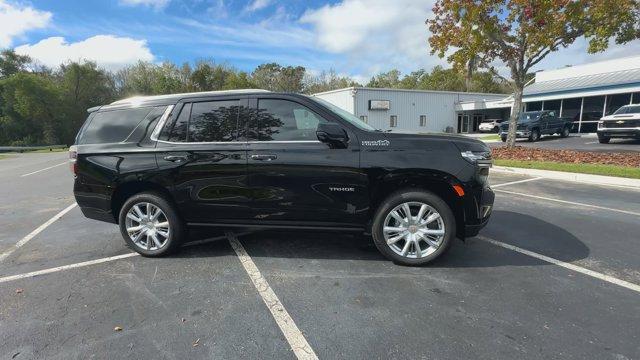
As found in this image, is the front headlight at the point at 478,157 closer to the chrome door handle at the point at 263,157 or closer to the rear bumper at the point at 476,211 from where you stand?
the rear bumper at the point at 476,211

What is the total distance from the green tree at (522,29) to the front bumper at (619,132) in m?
5.06

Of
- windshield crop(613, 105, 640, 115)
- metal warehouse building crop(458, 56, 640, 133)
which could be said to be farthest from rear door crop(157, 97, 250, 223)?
metal warehouse building crop(458, 56, 640, 133)

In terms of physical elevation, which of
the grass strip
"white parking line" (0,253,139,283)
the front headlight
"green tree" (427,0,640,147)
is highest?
"green tree" (427,0,640,147)

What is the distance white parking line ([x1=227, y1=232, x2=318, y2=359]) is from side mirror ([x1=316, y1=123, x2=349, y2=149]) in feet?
5.19

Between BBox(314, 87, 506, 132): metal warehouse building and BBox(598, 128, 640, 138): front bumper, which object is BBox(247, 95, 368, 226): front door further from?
BBox(314, 87, 506, 132): metal warehouse building

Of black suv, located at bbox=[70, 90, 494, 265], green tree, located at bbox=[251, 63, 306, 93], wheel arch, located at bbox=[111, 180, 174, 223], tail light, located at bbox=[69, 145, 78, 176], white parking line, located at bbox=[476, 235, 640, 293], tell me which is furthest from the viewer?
green tree, located at bbox=[251, 63, 306, 93]

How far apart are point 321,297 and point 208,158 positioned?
197cm

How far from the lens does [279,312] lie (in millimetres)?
3164

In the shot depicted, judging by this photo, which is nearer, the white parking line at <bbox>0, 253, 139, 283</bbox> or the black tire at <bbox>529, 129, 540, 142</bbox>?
the white parking line at <bbox>0, 253, 139, 283</bbox>

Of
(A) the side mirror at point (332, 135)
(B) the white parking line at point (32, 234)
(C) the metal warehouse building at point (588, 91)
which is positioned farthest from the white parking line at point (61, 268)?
(C) the metal warehouse building at point (588, 91)

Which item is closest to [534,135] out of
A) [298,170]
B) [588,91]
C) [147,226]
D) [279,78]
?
[588,91]

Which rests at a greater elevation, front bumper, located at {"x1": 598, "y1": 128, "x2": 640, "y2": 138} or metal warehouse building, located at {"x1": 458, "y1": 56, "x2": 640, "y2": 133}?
metal warehouse building, located at {"x1": 458, "y1": 56, "x2": 640, "y2": 133}

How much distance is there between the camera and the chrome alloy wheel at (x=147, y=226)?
4.38 metres

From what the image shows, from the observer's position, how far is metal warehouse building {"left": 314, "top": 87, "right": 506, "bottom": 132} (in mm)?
34141
